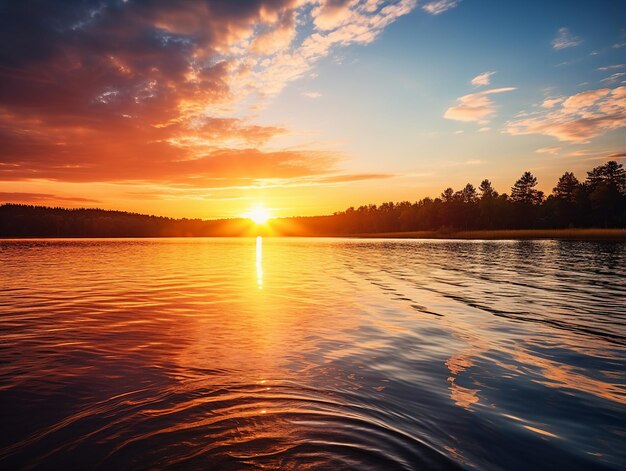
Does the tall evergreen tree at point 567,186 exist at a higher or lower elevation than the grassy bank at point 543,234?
higher

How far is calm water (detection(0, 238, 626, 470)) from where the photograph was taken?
5.50m

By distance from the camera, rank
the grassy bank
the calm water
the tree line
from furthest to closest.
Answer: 1. the tree line
2. the grassy bank
3. the calm water

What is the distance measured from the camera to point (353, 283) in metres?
27.6

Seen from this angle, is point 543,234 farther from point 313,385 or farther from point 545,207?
point 313,385

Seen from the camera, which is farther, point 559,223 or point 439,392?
point 559,223

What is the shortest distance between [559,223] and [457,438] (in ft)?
563

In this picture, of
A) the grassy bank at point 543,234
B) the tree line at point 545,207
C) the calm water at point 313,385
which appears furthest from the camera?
the tree line at point 545,207

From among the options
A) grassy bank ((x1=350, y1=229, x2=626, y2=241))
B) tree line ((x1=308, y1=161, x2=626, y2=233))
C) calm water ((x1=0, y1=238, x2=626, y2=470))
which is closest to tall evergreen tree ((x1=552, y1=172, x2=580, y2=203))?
tree line ((x1=308, y1=161, x2=626, y2=233))

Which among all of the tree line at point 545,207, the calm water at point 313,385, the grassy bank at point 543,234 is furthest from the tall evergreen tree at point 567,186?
the calm water at point 313,385

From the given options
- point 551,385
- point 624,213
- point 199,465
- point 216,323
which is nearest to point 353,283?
point 216,323

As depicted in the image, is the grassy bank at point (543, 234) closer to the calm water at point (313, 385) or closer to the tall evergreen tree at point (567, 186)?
the tall evergreen tree at point (567, 186)

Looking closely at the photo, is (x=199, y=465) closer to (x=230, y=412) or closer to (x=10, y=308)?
(x=230, y=412)

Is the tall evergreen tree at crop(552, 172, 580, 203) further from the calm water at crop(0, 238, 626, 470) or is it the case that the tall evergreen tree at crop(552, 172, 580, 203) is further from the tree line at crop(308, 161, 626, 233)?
the calm water at crop(0, 238, 626, 470)

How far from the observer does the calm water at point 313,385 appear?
217 inches
